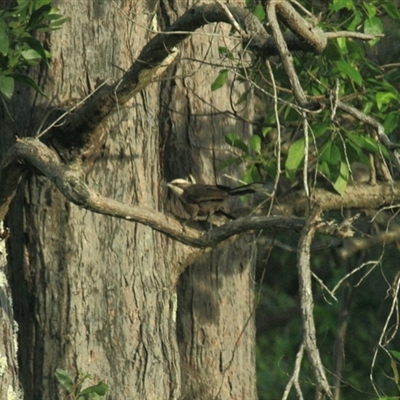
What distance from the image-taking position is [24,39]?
14.4 ft

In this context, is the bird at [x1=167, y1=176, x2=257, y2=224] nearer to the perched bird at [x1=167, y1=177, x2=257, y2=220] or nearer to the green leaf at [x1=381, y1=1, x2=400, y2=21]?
the perched bird at [x1=167, y1=177, x2=257, y2=220]

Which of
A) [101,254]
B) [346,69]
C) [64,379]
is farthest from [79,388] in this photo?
[346,69]

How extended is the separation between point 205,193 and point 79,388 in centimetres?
104

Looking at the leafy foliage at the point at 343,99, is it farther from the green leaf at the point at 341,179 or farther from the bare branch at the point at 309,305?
the bare branch at the point at 309,305

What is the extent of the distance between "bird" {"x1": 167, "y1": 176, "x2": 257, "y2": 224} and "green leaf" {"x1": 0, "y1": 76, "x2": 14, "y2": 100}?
3.21 feet

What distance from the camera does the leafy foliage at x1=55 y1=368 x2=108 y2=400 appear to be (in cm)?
418

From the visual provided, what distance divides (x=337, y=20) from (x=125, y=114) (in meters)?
1.40

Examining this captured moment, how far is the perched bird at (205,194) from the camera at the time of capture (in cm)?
482

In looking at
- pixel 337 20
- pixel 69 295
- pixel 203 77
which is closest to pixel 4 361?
pixel 69 295

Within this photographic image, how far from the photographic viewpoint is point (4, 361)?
3920 mm

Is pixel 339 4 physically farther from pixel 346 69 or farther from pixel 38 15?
pixel 38 15

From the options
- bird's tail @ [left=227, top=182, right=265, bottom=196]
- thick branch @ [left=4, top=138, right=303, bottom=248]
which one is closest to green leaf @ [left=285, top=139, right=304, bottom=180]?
bird's tail @ [left=227, top=182, right=265, bottom=196]

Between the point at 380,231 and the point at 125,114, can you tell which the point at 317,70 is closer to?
the point at 125,114

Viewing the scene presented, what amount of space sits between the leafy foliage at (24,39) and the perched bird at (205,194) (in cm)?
88
